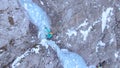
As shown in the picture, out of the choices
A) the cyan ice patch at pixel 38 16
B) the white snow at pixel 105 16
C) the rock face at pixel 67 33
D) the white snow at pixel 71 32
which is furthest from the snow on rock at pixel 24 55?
the white snow at pixel 105 16

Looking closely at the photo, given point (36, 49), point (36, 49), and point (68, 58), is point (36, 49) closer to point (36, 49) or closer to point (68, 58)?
point (36, 49)

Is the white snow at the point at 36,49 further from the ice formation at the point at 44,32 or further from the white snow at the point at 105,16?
the white snow at the point at 105,16

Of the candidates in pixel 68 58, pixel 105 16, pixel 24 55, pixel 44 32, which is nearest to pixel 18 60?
pixel 24 55

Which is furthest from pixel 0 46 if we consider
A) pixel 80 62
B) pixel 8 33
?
pixel 80 62

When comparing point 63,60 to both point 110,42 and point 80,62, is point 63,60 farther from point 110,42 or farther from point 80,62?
point 110,42

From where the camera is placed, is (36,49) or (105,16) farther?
(105,16)

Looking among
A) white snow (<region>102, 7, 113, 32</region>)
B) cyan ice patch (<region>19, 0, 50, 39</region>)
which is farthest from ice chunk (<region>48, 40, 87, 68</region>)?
white snow (<region>102, 7, 113, 32</region>)

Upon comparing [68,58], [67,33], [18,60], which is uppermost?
[67,33]

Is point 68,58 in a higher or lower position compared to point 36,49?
lower
